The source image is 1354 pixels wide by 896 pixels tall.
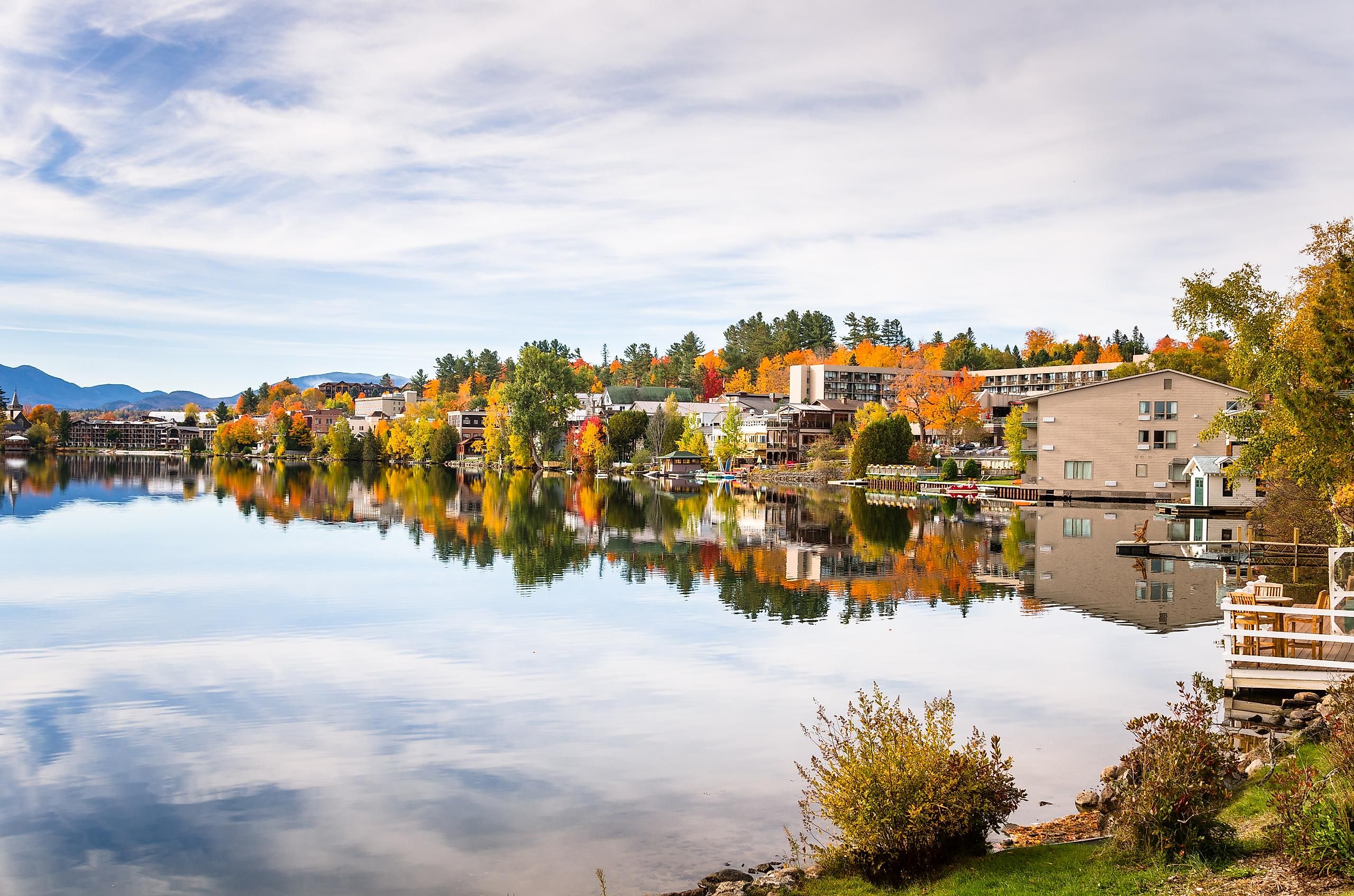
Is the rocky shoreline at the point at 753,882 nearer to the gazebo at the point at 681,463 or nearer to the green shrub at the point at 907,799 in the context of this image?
the green shrub at the point at 907,799

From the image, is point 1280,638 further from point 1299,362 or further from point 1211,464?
point 1211,464

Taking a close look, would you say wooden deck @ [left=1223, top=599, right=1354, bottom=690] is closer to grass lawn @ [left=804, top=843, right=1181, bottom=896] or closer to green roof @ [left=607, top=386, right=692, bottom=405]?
grass lawn @ [left=804, top=843, right=1181, bottom=896]

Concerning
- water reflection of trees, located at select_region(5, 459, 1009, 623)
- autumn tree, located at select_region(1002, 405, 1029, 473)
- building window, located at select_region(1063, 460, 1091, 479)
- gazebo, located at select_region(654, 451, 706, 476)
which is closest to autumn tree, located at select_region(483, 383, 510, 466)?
gazebo, located at select_region(654, 451, 706, 476)

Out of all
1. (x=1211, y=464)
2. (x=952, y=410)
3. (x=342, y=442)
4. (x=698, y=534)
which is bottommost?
(x=698, y=534)

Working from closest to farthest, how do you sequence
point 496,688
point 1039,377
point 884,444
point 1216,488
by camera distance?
point 496,688
point 1216,488
point 884,444
point 1039,377

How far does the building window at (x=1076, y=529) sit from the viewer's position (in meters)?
48.9

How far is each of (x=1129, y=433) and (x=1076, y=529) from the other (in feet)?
77.5

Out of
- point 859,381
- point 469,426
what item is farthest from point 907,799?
point 469,426

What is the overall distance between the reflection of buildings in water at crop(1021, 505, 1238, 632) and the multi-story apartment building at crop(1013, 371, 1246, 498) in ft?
61.5

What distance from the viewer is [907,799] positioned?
9.52 metres

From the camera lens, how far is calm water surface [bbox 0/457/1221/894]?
464 inches

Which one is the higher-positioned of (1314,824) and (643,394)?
(643,394)

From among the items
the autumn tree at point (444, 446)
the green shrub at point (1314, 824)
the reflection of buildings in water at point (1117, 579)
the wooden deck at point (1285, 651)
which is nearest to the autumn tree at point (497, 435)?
the autumn tree at point (444, 446)

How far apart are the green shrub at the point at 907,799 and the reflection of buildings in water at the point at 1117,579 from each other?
16.9m
